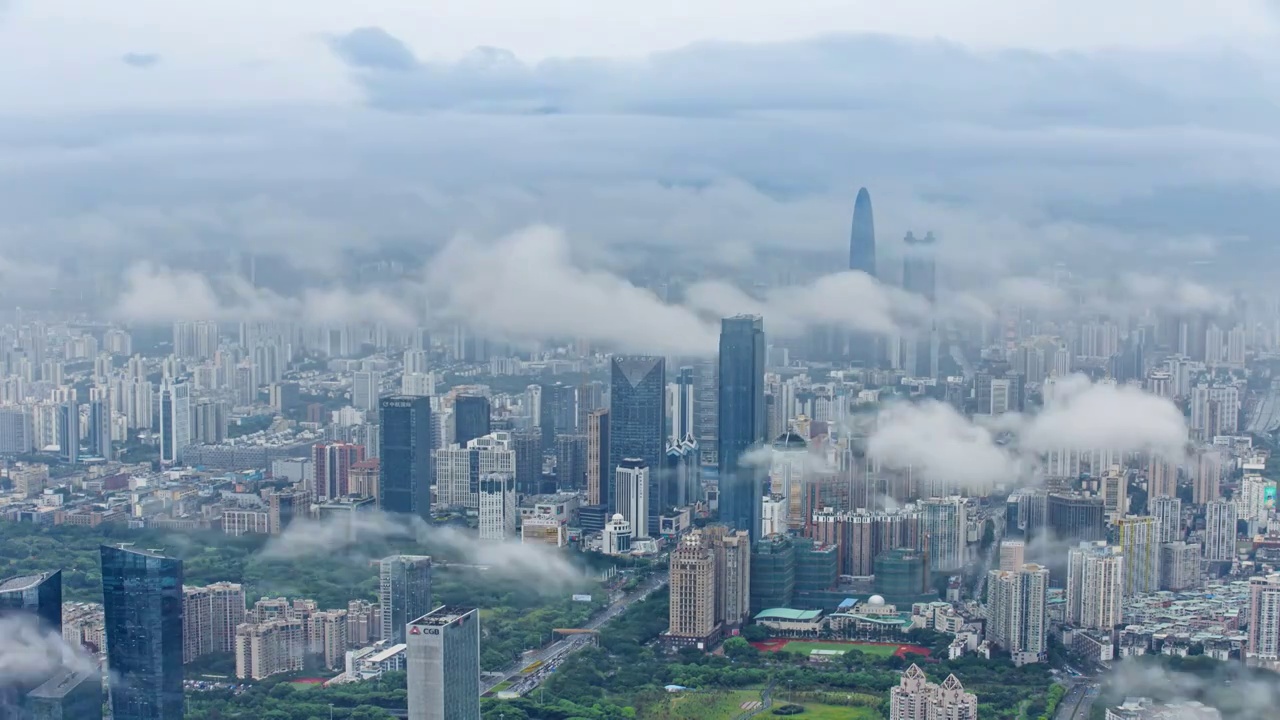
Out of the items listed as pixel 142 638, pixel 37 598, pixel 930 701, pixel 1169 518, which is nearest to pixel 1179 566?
pixel 1169 518

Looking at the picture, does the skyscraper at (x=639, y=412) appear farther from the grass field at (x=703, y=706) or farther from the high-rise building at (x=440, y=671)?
the high-rise building at (x=440, y=671)

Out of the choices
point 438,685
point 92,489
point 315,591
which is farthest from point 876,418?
point 92,489

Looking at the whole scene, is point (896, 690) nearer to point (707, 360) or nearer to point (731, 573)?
point (731, 573)

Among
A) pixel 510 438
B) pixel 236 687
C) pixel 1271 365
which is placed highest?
pixel 1271 365

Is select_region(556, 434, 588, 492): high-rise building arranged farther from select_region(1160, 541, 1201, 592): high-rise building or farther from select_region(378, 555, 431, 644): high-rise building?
select_region(1160, 541, 1201, 592): high-rise building

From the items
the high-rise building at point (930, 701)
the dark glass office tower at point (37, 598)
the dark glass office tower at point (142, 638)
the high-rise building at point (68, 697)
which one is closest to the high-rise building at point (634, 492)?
the high-rise building at point (930, 701)
